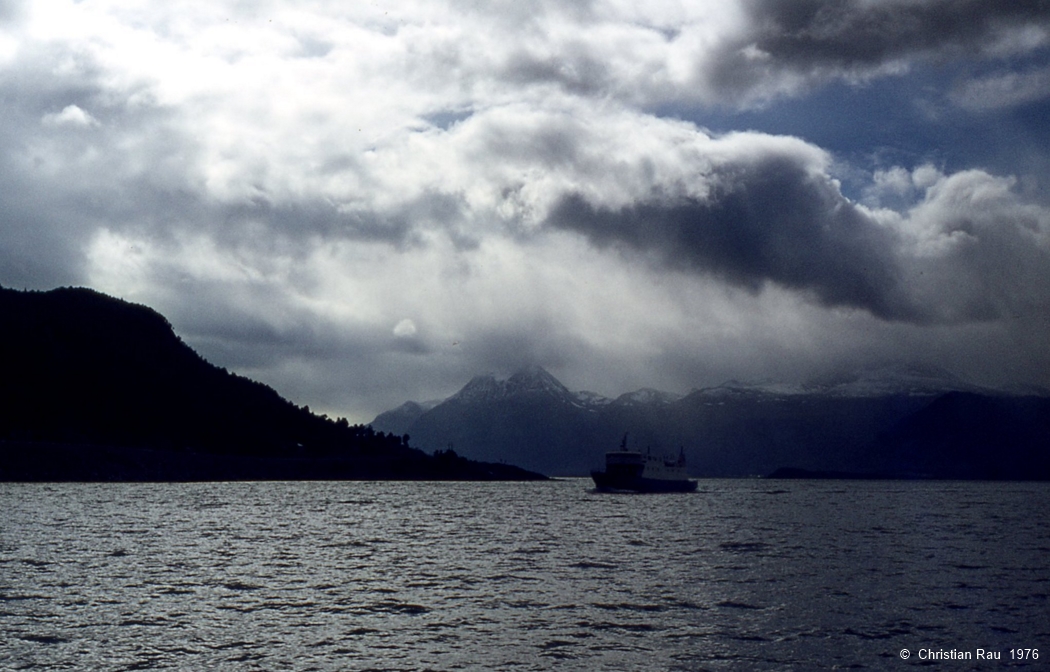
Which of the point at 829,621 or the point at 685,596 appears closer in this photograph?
the point at 829,621

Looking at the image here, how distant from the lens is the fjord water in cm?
3644

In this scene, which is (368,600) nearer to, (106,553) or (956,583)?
(106,553)

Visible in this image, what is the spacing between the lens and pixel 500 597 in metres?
51.0

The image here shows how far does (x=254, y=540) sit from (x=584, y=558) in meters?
32.6

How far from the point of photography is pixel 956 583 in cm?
5859

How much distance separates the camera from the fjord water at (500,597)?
36.4 meters

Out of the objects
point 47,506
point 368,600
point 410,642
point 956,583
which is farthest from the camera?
point 47,506

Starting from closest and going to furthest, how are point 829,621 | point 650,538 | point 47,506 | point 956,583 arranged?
point 829,621 < point 956,583 < point 650,538 < point 47,506

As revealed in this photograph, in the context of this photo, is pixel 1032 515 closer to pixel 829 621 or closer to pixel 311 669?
pixel 829 621

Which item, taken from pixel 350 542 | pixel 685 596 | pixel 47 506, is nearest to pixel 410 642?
pixel 685 596

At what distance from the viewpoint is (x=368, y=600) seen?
4919 centimetres

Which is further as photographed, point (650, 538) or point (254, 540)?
point (650, 538)

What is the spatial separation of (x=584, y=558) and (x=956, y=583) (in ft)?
90.2

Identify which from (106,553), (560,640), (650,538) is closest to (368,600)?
(560,640)
